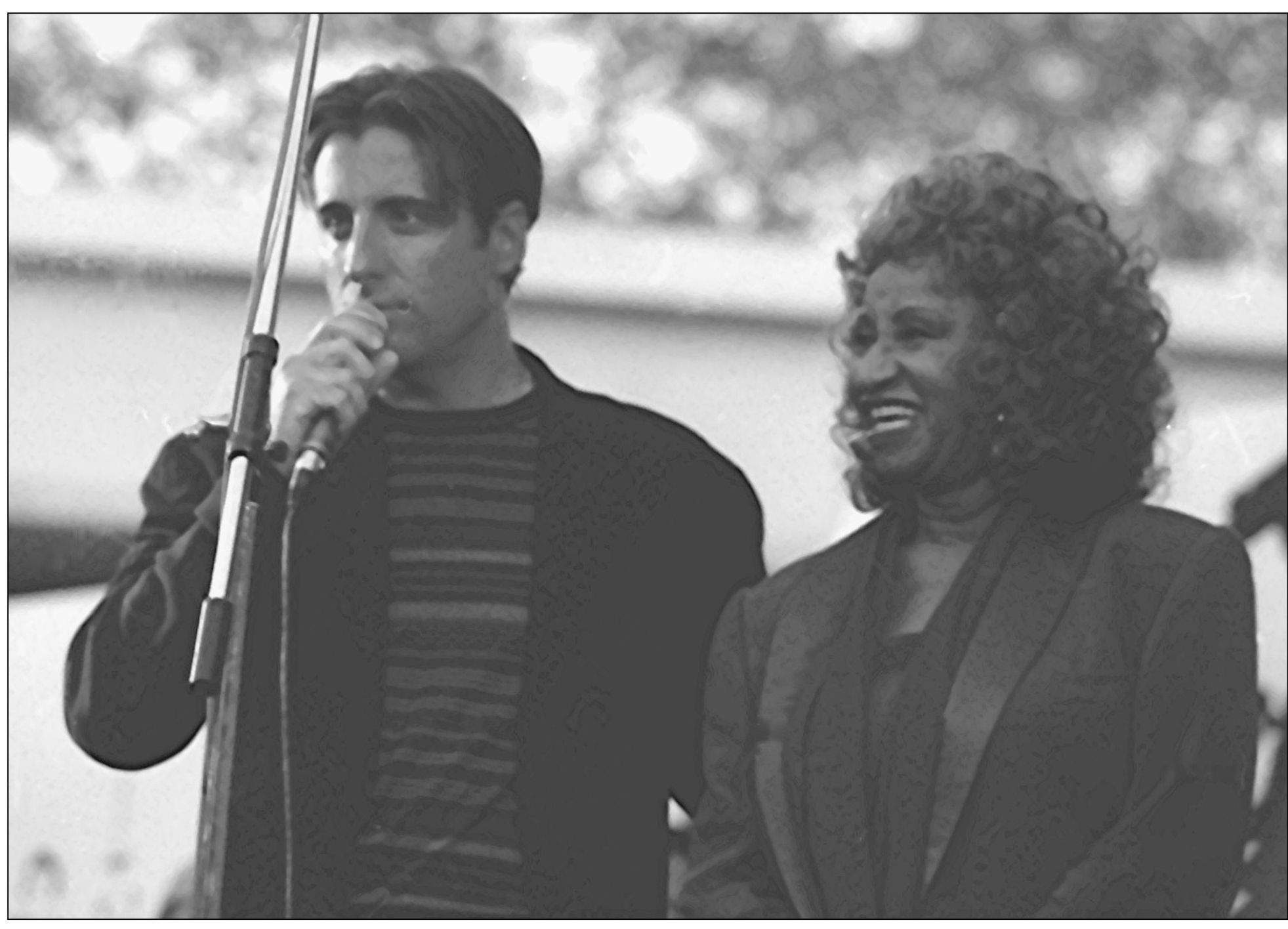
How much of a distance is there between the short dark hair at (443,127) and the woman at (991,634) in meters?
0.73

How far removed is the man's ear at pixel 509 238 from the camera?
500cm

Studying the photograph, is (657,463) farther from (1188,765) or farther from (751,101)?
(1188,765)

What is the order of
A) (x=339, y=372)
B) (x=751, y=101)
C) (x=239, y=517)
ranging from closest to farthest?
(x=239, y=517)
(x=339, y=372)
(x=751, y=101)

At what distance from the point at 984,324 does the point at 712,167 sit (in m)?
0.70

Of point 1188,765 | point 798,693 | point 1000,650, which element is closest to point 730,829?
point 798,693

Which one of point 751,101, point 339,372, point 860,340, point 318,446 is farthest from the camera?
point 751,101

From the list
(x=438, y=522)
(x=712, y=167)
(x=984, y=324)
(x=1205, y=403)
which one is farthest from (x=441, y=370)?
(x=1205, y=403)

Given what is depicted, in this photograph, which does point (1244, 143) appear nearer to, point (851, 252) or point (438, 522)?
point (851, 252)

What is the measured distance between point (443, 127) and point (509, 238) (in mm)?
256

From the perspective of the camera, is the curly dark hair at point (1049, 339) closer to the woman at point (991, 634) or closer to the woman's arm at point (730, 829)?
the woman at point (991, 634)

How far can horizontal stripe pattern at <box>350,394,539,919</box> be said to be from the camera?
466cm

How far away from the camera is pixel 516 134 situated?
505 centimetres

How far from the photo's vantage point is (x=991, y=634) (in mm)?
4711

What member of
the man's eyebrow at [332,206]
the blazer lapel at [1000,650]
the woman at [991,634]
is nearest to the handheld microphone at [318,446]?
the man's eyebrow at [332,206]
